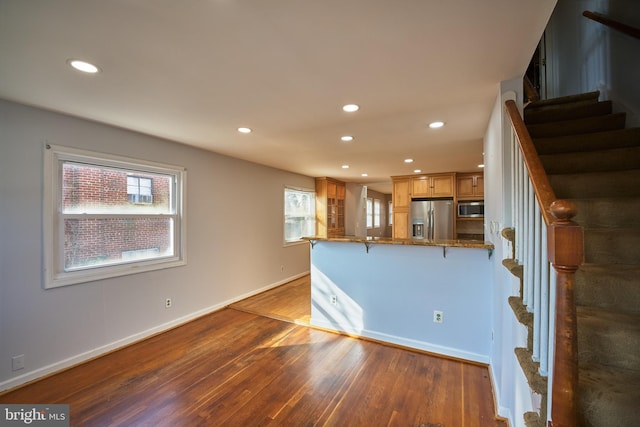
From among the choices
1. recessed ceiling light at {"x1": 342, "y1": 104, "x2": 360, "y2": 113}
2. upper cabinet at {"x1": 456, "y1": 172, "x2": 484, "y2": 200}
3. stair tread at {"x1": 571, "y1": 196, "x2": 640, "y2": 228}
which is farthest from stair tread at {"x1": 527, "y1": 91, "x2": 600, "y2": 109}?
upper cabinet at {"x1": 456, "y1": 172, "x2": 484, "y2": 200}

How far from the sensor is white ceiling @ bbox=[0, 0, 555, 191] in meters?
1.22

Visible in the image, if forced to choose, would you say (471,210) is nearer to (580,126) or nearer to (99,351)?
(580,126)

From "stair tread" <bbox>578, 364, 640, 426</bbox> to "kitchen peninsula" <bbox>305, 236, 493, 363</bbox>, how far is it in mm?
1582

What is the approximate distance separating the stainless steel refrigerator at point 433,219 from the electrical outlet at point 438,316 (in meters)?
2.83

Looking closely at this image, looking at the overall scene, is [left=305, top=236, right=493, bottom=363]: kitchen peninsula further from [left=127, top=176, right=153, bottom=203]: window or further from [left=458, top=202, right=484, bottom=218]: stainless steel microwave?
[left=458, top=202, right=484, bottom=218]: stainless steel microwave

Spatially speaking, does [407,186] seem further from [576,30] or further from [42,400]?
[42,400]

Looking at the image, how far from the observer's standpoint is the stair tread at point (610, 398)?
851mm

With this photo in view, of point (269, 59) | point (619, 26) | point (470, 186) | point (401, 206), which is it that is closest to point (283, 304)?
point (401, 206)

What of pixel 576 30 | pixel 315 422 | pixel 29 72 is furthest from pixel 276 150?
pixel 576 30

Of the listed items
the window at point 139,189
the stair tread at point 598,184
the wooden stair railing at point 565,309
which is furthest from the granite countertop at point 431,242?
the window at point 139,189

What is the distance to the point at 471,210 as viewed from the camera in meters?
5.15

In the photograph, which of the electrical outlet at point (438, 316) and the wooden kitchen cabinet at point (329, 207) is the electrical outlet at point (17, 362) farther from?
the wooden kitchen cabinet at point (329, 207)

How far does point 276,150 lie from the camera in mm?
3803

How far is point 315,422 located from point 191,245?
2664mm
